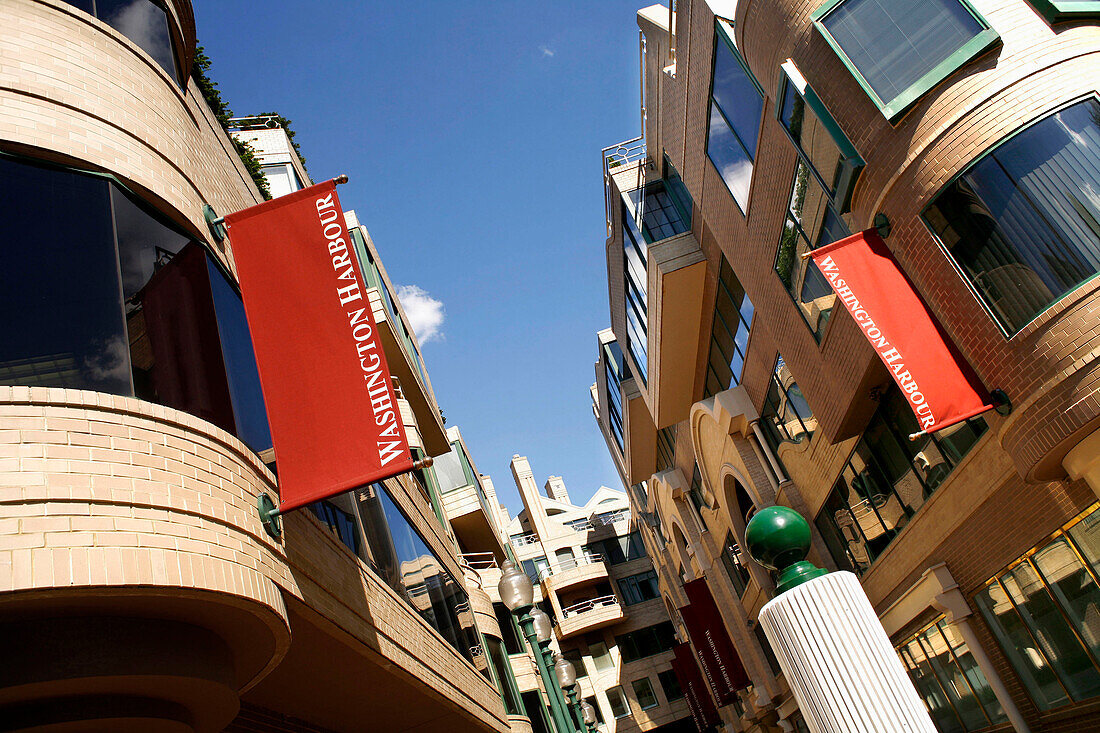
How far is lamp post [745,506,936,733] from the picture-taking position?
226 centimetres

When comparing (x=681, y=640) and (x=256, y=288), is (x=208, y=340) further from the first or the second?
(x=681, y=640)

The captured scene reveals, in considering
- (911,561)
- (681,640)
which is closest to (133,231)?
(911,561)

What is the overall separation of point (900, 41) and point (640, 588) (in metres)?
45.5

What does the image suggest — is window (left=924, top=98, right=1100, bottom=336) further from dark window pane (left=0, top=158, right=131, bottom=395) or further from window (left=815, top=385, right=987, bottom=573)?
dark window pane (left=0, top=158, right=131, bottom=395)

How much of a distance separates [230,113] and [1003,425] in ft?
39.2

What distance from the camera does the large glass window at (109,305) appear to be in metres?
4.87

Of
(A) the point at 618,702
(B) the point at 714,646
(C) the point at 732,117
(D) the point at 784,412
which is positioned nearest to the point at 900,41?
(C) the point at 732,117

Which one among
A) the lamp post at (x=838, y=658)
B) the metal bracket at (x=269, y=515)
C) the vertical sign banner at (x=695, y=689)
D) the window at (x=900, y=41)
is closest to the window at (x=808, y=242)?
the window at (x=900, y=41)

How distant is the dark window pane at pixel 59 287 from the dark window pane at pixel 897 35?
8912 mm

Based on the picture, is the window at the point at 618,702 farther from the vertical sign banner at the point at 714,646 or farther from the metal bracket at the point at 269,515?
the metal bracket at the point at 269,515

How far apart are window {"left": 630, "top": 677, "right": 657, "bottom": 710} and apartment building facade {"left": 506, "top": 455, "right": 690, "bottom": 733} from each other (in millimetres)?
57

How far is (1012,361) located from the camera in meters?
8.48

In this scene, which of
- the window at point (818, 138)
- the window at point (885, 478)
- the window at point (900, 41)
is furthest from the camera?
the window at point (885, 478)

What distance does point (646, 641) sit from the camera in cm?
4809
